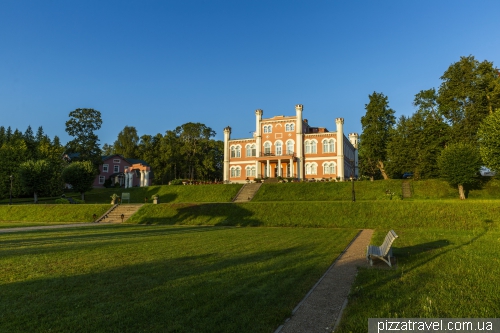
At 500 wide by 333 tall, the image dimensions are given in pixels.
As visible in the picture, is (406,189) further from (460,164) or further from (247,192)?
(247,192)

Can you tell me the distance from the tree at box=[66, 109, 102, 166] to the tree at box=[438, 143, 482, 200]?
57848mm

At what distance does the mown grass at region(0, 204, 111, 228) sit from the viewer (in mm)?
29727

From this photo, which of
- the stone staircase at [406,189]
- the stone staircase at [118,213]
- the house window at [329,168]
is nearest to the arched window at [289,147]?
the house window at [329,168]

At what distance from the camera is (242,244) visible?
12.9m

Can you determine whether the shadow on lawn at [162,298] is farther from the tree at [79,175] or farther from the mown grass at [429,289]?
the tree at [79,175]

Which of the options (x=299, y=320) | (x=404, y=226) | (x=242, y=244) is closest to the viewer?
(x=299, y=320)

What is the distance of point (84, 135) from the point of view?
62.8 meters

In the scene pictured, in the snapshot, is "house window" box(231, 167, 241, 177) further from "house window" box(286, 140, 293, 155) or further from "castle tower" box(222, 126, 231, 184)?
"house window" box(286, 140, 293, 155)

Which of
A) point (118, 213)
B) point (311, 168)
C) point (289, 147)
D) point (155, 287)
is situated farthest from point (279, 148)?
point (155, 287)

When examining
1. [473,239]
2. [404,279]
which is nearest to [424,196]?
[473,239]

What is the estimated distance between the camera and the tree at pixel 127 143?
86812mm

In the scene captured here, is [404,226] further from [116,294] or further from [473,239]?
[116,294]

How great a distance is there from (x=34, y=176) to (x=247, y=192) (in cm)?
3006

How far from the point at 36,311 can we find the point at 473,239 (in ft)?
53.8
